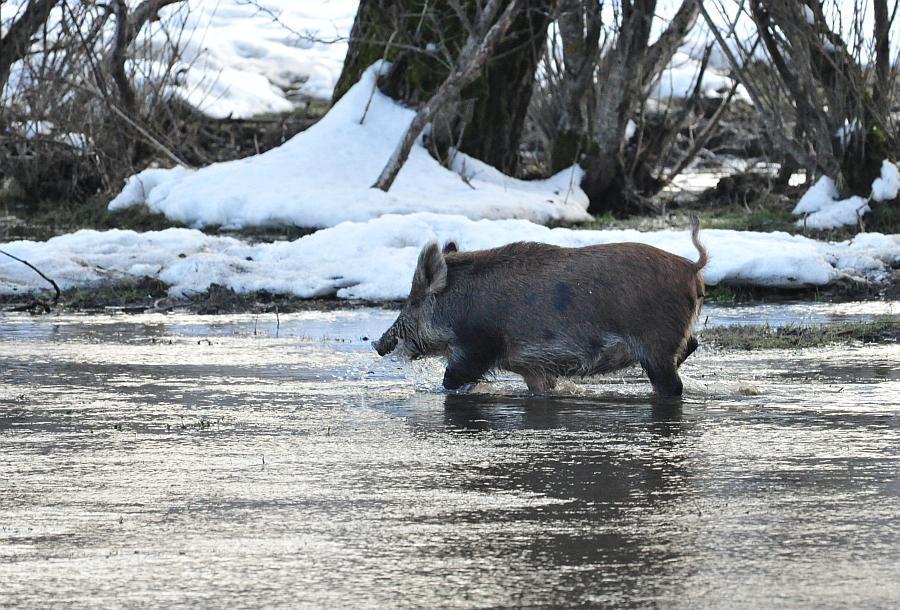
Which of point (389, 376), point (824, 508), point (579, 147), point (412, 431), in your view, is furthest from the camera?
point (579, 147)

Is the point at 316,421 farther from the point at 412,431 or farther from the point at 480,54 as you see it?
the point at 480,54

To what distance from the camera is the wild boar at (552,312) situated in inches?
281

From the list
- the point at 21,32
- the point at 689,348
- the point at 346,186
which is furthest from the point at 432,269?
the point at 21,32

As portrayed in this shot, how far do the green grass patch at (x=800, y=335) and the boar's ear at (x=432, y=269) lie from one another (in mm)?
2074

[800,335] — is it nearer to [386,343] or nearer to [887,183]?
[386,343]

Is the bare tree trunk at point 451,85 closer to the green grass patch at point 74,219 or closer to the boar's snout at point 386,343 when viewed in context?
the green grass patch at point 74,219

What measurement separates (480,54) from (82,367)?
874 cm

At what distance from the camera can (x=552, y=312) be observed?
7.41 m

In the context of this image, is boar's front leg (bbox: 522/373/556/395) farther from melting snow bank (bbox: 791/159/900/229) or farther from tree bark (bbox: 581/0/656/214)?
tree bark (bbox: 581/0/656/214)

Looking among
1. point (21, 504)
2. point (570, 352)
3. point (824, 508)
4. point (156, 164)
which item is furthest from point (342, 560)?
point (156, 164)

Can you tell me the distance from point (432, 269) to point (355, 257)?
479 centimetres

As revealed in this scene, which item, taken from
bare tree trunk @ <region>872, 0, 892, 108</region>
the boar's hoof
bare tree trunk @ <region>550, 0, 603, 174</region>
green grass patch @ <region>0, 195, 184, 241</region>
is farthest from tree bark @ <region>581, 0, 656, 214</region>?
the boar's hoof

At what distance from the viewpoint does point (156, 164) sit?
2273 centimetres

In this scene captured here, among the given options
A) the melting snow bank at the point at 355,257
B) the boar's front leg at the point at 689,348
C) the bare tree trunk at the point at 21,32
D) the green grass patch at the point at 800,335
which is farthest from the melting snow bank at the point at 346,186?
the boar's front leg at the point at 689,348
